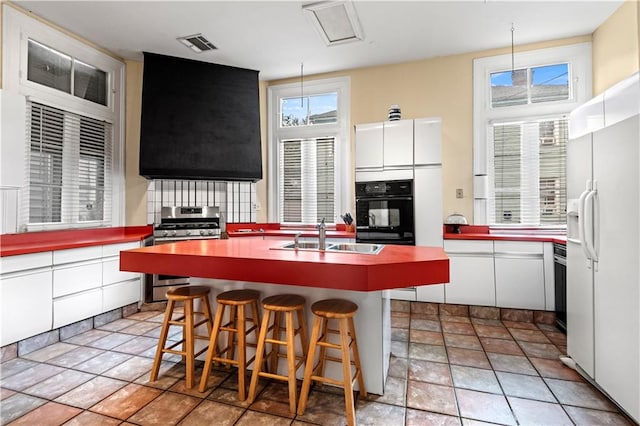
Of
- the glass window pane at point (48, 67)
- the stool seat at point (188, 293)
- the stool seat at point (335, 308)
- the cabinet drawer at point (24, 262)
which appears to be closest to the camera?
the stool seat at point (335, 308)

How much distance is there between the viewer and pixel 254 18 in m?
3.38

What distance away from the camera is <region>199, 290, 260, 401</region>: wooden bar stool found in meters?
2.09

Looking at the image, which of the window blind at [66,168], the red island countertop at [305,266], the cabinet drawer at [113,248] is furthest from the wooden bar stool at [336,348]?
the window blind at [66,168]

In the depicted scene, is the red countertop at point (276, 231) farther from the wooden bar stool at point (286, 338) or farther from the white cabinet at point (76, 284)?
the wooden bar stool at point (286, 338)

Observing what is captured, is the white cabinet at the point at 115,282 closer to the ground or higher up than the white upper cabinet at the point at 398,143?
closer to the ground

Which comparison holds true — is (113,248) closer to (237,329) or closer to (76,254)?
(76,254)

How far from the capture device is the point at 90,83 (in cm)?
388

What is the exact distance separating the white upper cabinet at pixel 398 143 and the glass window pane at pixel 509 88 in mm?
1277

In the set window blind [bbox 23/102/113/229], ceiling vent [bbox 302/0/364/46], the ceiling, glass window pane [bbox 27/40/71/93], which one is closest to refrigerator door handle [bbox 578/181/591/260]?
the ceiling

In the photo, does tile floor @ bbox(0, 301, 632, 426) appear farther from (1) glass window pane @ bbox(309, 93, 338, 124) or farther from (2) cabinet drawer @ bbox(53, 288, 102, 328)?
(1) glass window pane @ bbox(309, 93, 338, 124)

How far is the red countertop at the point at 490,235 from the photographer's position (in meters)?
3.42

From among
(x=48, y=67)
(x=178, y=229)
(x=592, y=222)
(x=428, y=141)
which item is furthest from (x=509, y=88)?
(x=48, y=67)

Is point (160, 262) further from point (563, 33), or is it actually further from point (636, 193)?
point (563, 33)

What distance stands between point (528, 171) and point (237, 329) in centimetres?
387
